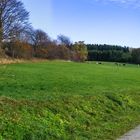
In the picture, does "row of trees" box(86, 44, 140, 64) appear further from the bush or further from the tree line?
the bush

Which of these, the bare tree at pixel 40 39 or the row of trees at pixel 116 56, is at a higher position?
the bare tree at pixel 40 39

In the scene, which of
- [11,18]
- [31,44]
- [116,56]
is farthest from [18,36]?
[116,56]

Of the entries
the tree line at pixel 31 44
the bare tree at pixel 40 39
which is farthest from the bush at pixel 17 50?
the bare tree at pixel 40 39

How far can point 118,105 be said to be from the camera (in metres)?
24.0

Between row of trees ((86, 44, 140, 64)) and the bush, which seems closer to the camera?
the bush

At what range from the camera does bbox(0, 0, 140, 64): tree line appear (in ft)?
271

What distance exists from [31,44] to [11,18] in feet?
138

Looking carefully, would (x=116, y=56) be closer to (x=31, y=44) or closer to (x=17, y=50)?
(x=31, y=44)

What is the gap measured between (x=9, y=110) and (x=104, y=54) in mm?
176259

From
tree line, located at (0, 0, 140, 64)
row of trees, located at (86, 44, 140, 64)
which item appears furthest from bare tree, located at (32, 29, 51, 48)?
row of trees, located at (86, 44, 140, 64)

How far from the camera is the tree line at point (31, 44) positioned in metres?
82.8

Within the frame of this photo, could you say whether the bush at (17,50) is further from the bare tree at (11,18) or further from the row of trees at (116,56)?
the row of trees at (116,56)

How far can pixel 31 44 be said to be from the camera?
125750 millimetres

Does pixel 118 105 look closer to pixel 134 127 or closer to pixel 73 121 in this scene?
pixel 134 127
